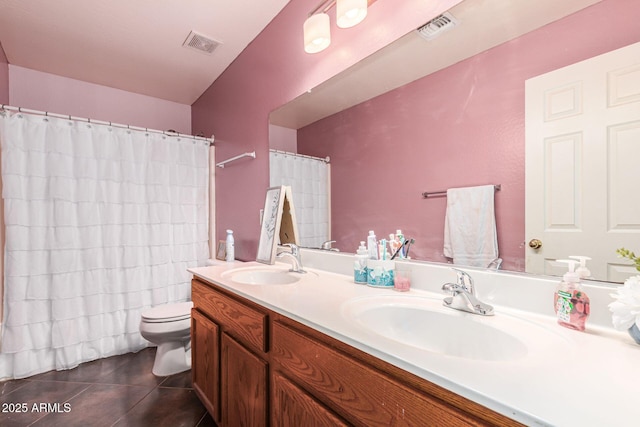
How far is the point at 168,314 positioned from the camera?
200 centimetres

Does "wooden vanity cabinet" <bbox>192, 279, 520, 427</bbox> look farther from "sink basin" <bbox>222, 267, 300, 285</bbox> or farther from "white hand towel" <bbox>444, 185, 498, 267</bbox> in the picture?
"white hand towel" <bbox>444, 185, 498, 267</bbox>

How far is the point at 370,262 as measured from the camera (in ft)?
3.94

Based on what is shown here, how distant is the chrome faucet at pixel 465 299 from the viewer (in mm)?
843

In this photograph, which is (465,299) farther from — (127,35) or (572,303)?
(127,35)

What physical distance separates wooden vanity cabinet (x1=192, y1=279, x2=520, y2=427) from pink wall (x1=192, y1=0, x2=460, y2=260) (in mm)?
891

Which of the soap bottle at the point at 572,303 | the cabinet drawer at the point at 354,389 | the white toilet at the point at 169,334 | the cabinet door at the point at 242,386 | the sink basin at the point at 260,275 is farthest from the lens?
the white toilet at the point at 169,334

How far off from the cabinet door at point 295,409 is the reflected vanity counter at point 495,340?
20cm

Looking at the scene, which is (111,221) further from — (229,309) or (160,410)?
(229,309)

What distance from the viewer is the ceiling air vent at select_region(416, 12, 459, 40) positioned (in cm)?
105

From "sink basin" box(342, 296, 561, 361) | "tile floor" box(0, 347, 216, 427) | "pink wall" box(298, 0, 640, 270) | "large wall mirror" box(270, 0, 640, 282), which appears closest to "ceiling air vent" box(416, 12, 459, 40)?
"large wall mirror" box(270, 0, 640, 282)

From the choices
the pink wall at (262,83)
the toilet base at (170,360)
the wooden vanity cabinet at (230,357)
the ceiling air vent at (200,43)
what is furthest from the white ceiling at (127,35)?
the toilet base at (170,360)

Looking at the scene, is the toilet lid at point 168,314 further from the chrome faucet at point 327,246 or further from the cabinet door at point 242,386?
the chrome faucet at point 327,246

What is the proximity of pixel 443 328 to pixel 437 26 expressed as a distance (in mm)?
1035

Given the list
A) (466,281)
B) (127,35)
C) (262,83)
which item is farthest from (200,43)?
(466,281)
